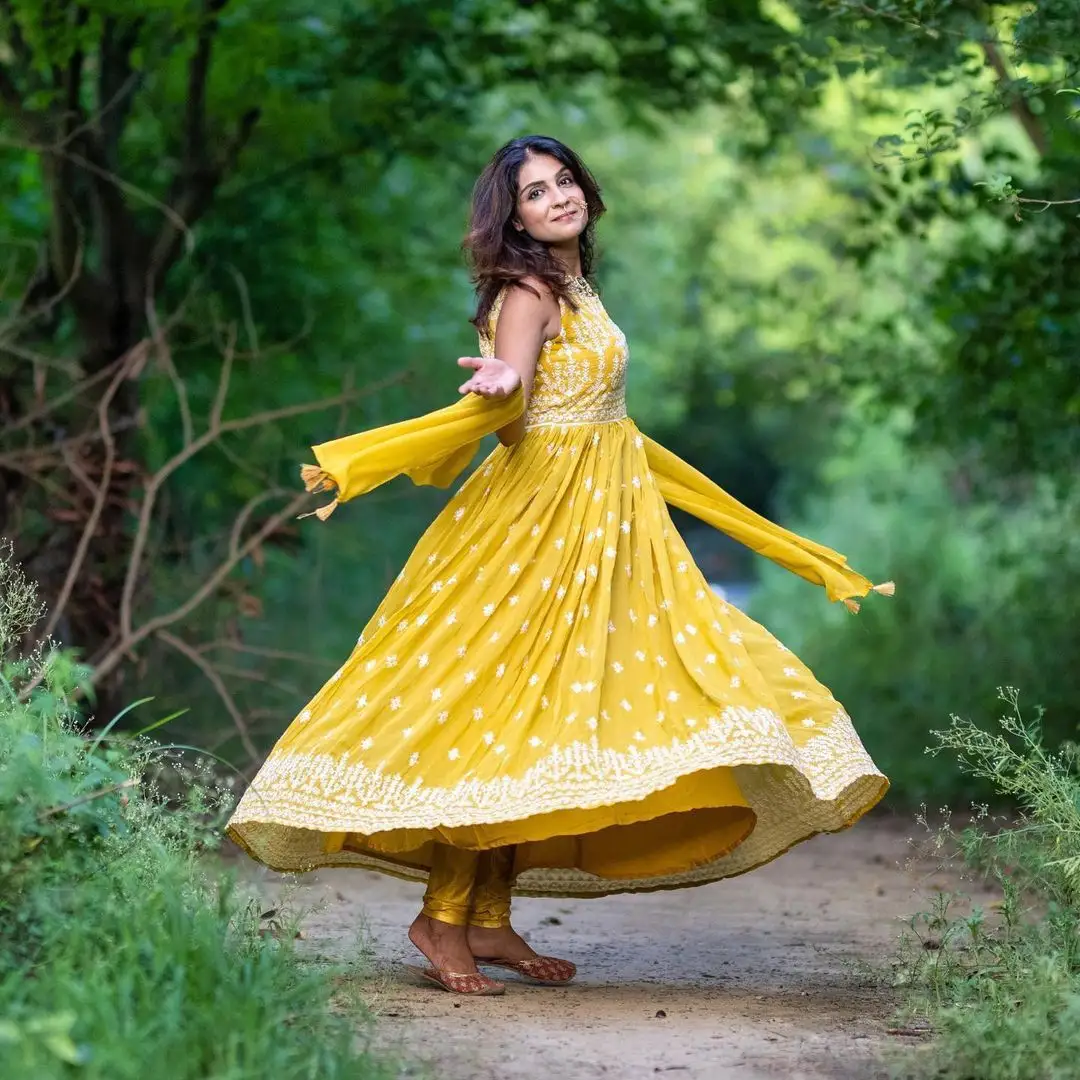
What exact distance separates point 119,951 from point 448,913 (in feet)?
4.34

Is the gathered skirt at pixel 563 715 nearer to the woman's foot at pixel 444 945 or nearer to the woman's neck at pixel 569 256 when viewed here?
the woman's foot at pixel 444 945

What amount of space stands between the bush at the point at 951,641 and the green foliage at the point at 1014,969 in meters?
4.29

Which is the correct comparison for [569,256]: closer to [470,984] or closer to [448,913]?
[448,913]

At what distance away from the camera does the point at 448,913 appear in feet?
14.8

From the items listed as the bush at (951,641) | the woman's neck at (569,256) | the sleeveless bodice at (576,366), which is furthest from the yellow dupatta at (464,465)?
the bush at (951,641)

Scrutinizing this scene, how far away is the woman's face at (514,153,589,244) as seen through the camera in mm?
4684

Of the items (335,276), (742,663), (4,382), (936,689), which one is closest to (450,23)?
(335,276)

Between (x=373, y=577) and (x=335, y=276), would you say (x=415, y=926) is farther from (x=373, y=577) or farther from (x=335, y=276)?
(x=373, y=577)

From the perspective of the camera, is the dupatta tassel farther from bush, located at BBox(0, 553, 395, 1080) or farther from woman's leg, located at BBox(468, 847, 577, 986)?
woman's leg, located at BBox(468, 847, 577, 986)

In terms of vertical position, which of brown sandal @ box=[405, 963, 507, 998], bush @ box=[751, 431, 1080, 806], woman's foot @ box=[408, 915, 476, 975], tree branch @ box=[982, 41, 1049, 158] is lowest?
bush @ box=[751, 431, 1080, 806]

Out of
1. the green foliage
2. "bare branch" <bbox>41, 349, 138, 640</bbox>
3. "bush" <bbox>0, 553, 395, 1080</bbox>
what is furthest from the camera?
"bare branch" <bbox>41, 349, 138, 640</bbox>

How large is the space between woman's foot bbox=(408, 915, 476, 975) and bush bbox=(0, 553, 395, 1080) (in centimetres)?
54

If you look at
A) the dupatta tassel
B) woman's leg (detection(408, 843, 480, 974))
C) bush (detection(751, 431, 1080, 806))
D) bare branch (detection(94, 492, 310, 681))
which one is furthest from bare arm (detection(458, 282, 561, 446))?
bush (detection(751, 431, 1080, 806))

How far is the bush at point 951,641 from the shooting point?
9.91 metres
